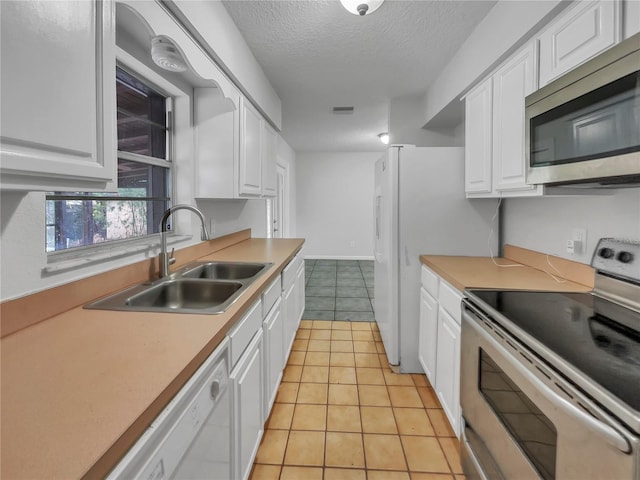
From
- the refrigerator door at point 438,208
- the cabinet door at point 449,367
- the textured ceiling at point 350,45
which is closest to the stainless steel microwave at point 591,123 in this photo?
the cabinet door at point 449,367

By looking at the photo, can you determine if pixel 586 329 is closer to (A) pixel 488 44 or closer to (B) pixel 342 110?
(A) pixel 488 44

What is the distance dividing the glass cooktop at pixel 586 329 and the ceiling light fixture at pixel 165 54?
1.79m

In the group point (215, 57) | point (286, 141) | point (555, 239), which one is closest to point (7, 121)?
point (215, 57)

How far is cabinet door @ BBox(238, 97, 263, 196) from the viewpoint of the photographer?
2.25m

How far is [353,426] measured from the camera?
1.83 m

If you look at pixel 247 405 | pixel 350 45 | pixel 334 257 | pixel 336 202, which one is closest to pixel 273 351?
pixel 247 405

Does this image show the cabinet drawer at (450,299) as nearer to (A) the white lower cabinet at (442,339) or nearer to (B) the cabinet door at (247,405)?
(A) the white lower cabinet at (442,339)

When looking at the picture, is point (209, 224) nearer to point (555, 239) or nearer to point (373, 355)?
point (373, 355)

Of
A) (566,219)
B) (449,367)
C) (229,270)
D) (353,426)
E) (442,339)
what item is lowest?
(353,426)

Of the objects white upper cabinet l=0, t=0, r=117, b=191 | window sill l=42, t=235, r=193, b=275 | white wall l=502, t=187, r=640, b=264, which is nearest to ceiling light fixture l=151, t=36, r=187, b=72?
white upper cabinet l=0, t=0, r=117, b=191

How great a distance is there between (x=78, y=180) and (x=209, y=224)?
5.31 feet

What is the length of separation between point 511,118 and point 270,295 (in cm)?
160

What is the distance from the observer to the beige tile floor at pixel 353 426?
5.06 feet

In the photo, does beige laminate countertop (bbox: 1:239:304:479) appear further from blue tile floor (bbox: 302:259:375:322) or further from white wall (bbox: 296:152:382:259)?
white wall (bbox: 296:152:382:259)
